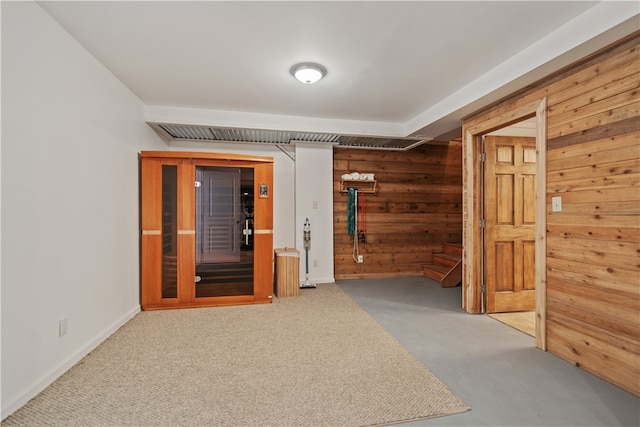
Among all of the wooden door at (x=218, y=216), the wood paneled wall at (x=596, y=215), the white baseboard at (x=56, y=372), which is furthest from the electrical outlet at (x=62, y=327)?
the wood paneled wall at (x=596, y=215)

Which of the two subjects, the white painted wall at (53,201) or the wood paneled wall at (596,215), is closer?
the white painted wall at (53,201)

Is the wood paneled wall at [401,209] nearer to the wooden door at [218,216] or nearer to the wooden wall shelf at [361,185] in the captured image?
the wooden wall shelf at [361,185]

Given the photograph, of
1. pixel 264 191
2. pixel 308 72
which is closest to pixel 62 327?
pixel 264 191

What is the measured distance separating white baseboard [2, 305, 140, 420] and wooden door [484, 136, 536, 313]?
4.16m

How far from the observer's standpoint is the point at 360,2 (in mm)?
2020

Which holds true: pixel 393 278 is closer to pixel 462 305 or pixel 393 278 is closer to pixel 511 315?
pixel 462 305

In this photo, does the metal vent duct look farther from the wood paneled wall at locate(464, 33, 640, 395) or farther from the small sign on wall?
the wood paneled wall at locate(464, 33, 640, 395)

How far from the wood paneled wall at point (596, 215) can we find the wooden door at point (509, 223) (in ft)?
3.23

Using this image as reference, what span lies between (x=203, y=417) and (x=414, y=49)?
3138 millimetres

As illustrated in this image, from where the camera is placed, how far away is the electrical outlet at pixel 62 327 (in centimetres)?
226

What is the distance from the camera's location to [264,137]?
A: 15.8ft

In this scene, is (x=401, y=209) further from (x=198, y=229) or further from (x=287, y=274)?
(x=198, y=229)

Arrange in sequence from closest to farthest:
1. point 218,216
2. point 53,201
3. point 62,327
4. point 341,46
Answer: point 53,201
point 62,327
point 341,46
point 218,216

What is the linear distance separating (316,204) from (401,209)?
1675 millimetres
